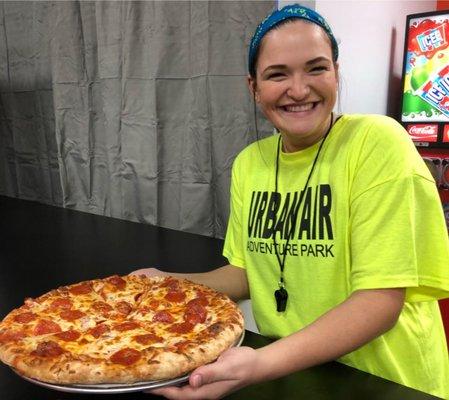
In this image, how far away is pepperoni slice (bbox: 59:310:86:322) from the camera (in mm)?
1016

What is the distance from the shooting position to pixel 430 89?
2.06 meters

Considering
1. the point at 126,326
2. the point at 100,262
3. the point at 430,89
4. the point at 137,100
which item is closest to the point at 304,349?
the point at 126,326

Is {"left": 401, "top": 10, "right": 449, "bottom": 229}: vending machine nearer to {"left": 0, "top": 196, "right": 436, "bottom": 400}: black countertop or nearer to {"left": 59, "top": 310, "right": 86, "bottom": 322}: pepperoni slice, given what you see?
{"left": 0, "top": 196, "right": 436, "bottom": 400}: black countertop

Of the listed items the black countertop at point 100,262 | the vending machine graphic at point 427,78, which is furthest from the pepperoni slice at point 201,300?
the vending machine graphic at point 427,78

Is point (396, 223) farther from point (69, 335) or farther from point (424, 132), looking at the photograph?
point (424, 132)

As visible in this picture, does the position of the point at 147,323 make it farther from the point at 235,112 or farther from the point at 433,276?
the point at 235,112

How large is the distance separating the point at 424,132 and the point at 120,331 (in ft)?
5.59

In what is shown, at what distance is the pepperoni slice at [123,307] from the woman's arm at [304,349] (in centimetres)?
33

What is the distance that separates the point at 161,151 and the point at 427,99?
1.22 meters

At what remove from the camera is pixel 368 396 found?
0.79 meters

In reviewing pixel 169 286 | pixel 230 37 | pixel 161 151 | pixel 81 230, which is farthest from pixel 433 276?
pixel 81 230

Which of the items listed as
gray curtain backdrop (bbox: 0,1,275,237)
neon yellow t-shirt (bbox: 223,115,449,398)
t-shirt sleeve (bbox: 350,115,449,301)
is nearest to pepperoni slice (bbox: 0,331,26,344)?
neon yellow t-shirt (bbox: 223,115,449,398)

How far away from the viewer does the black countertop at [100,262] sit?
83 centimetres

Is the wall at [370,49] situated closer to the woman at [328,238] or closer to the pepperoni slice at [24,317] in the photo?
the woman at [328,238]
